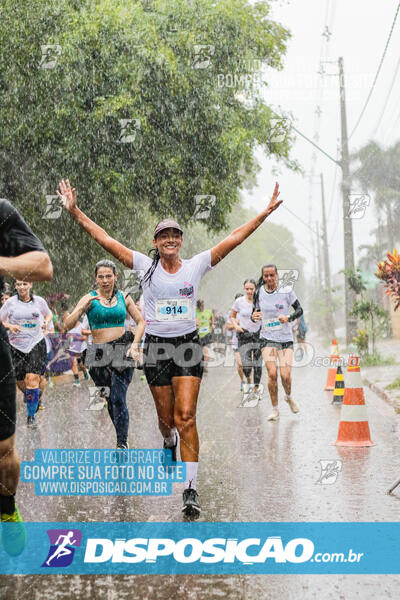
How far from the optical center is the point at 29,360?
1129cm

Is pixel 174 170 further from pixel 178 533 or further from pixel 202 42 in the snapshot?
pixel 178 533

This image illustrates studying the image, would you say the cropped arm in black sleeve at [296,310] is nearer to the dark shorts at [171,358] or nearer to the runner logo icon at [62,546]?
the dark shorts at [171,358]

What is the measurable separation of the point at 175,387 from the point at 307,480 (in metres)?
1.61

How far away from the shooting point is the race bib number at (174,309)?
6.43m

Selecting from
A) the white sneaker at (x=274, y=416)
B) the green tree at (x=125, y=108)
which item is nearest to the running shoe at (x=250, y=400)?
the white sneaker at (x=274, y=416)

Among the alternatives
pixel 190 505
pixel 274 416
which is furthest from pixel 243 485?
pixel 274 416

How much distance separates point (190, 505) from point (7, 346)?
2401mm

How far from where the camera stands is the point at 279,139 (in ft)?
71.7

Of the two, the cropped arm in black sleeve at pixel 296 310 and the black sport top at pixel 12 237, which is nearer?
the black sport top at pixel 12 237

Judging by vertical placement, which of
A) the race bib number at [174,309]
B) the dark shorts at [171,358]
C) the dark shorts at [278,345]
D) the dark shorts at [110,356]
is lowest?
the dark shorts at [171,358]

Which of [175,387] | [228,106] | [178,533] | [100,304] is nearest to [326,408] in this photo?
[100,304]

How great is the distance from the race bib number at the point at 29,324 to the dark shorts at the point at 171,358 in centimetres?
486

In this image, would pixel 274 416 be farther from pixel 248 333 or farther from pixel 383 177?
pixel 383 177

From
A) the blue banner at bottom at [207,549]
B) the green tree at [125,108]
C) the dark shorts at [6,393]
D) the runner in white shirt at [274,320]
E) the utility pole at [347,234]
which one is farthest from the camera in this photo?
the utility pole at [347,234]
